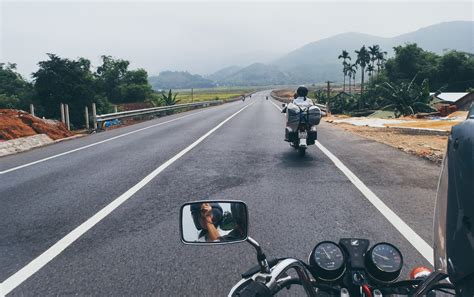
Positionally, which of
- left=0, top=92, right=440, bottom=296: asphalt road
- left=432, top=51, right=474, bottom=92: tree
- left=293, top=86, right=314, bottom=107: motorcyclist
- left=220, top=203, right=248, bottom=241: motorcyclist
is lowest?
left=0, top=92, right=440, bottom=296: asphalt road

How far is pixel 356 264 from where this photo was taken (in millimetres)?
2186

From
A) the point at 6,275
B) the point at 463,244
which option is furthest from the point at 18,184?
the point at 463,244

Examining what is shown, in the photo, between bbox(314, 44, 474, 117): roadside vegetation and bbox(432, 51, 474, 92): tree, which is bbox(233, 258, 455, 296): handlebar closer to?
bbox(314, 44, 474, 117): roadside vegetation

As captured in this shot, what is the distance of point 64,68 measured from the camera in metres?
36.4

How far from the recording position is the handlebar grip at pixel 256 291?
1713mm

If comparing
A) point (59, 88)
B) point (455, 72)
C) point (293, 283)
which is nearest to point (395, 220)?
point (293, 283)

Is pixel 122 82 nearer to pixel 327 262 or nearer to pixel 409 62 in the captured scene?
pixel 409 62

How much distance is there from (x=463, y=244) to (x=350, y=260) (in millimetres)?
667

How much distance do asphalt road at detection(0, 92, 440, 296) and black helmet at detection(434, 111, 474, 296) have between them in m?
2.05

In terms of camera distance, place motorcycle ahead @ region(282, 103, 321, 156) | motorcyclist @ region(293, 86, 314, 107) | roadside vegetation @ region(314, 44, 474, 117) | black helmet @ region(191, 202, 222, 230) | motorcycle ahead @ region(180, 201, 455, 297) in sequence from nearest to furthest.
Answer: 1. motorcycle ahead @ region(180, 201, 455, 297)
2. black helmet @ region(191, 202, 222, 230)
3. motorcycle ahead @ region(282, 103, 321, 156)
4. motorcyclist @ region(293, 86, 314, 107)
5. roadside vegetation @ region(314, 44, 474, 117)

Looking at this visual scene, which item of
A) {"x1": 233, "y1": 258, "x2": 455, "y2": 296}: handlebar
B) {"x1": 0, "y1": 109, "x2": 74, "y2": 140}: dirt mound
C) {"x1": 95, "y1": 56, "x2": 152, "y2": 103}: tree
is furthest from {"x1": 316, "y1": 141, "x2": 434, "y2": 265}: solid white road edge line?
{"x1": 95, "y1": 56, "x2": 152, "y2": 103}: tree

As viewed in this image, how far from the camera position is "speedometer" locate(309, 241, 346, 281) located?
2.13 meters

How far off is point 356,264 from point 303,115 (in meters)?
8.26

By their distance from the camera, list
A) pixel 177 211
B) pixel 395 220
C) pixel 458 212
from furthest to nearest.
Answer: pixel 177 211
pixel 395 220
pixel 458 212
